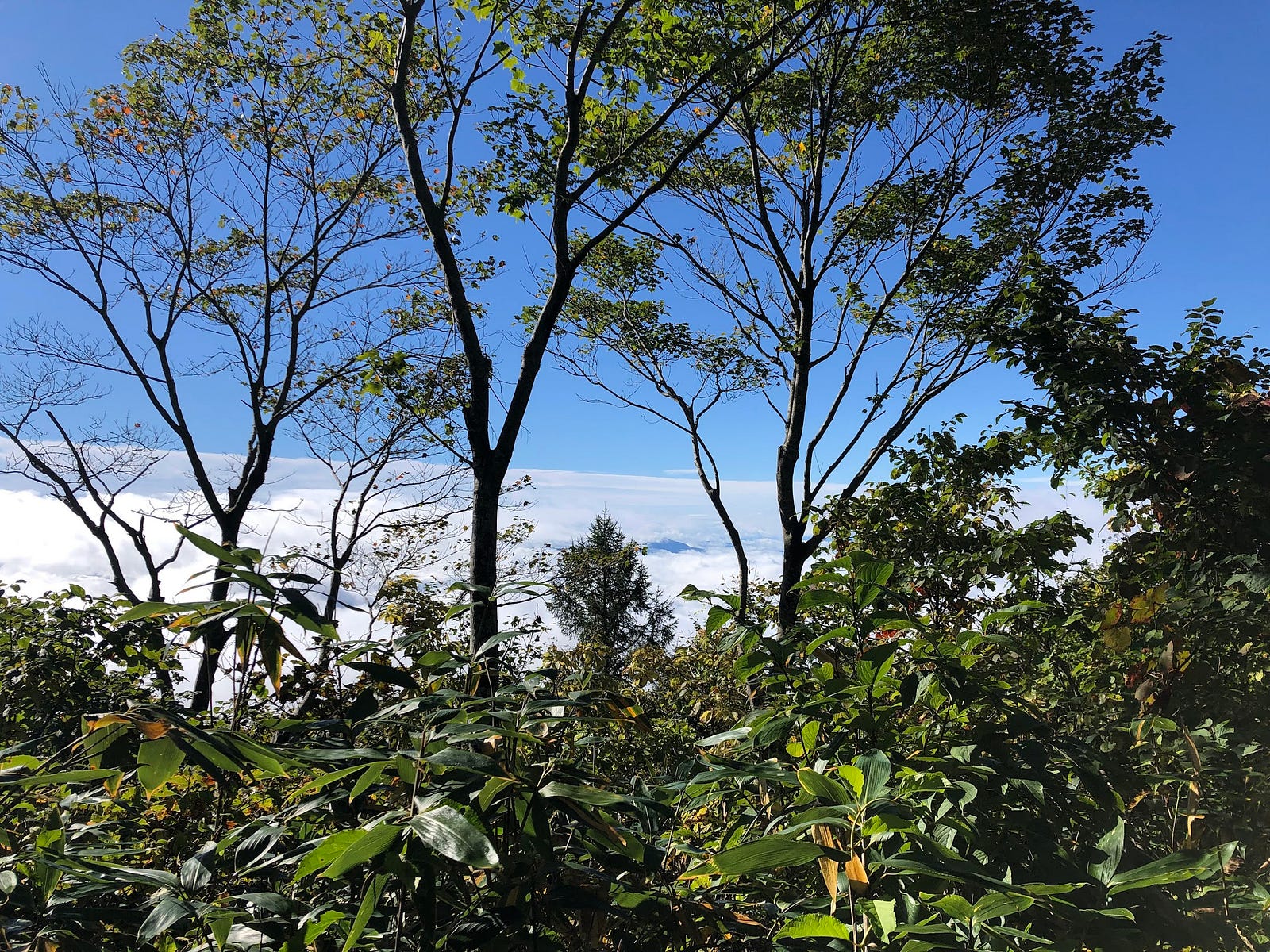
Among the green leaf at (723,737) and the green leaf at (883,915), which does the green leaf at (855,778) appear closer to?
the green leaf at (883,915)

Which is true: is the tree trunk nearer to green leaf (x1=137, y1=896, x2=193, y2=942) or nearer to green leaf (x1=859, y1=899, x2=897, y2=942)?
green leaf (x1=137, y1=896, x2=193, y2=942)

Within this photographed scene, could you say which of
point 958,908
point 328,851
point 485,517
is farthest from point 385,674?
point 485,517

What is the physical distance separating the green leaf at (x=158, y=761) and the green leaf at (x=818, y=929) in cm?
60

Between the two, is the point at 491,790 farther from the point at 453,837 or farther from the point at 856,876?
the point at 856,876

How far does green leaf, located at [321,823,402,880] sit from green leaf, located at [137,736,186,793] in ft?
0.70

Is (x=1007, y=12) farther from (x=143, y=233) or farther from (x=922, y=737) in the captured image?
(x=143, y=233)

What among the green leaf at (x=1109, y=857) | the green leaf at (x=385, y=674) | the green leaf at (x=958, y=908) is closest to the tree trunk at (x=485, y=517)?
the green leaf at (x=385, y=674)

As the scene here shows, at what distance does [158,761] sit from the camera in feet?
2.23

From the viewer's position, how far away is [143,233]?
11664 mm

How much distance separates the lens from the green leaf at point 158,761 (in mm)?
665

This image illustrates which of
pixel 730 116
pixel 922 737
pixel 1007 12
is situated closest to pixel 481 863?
pixel 922 737

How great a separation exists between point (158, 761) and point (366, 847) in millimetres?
257

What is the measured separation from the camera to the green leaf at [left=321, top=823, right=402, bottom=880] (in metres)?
0.57

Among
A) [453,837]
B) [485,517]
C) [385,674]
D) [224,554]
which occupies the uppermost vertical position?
[485,517]
